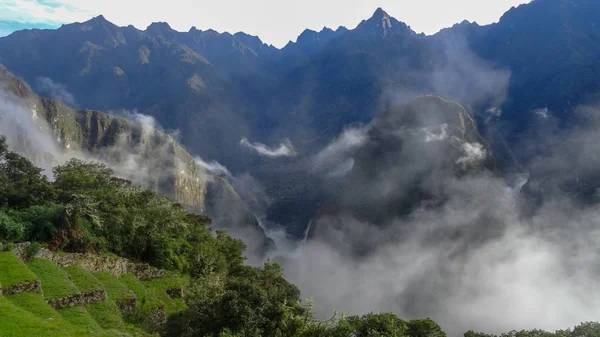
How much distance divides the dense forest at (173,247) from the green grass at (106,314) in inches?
111

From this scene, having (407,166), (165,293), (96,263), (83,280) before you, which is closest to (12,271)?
(83,280)

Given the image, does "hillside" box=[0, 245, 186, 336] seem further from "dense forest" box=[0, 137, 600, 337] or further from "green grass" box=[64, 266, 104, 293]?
"dense forest" box=[0, 137, 600, 337]

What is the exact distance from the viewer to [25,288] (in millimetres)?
19547

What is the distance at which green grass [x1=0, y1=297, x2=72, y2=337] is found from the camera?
15172 mm

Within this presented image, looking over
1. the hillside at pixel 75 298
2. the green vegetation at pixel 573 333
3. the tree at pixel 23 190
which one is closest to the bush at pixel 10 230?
the hillside at pixel 75 298

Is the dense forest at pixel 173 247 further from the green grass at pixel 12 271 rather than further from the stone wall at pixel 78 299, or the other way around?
the stone wall at pixel 78 299

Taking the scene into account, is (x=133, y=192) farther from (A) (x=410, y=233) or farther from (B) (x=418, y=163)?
(B) (x=418, y=163)

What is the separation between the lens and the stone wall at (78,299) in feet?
67.3

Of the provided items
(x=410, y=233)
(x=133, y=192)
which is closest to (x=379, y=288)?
(x=410, y=233)

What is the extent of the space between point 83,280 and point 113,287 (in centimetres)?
237

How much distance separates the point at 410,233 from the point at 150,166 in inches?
4615

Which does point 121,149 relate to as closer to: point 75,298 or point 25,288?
point 75,298

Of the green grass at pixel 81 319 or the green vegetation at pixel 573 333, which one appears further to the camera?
the green vegetation at pixel 573 333

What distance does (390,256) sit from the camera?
163 meters
